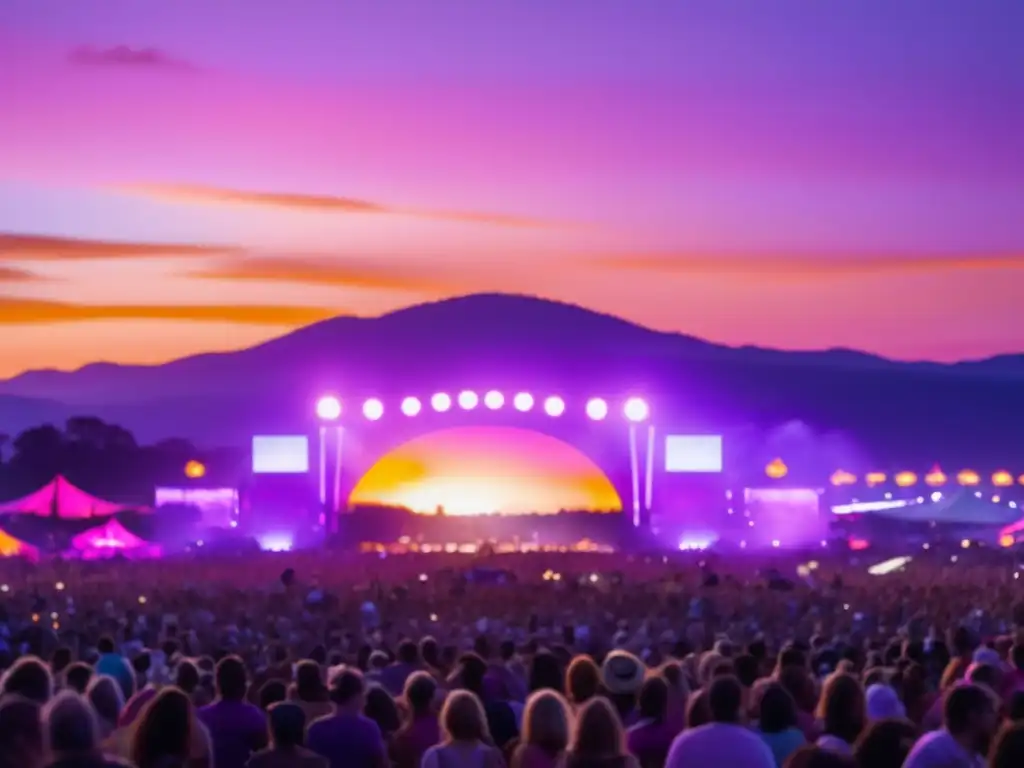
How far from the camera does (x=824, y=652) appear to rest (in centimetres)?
1305

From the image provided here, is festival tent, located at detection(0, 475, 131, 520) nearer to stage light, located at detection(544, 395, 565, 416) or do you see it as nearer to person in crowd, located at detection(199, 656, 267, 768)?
stage light, located at detection(544, 395, 565, 416)

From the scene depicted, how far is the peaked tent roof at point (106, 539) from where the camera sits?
4950cm

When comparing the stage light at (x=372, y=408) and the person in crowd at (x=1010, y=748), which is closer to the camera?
the person in crowd at (x=1010, y=748)

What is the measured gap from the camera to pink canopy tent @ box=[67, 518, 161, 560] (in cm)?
4909

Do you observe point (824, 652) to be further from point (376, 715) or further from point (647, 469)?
point (647, 469)

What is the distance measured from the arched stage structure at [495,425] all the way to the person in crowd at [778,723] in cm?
5009

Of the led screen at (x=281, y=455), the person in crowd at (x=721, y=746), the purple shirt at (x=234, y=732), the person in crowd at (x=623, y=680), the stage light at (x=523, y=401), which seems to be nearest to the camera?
the person in crowd at (x=721, y=746)

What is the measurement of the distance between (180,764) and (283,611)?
15.2 m

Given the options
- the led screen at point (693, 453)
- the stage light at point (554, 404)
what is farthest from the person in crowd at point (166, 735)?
the led screen at point (693, 453)

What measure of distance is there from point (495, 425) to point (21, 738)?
54150 millimetres

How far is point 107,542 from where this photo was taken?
49.4 meters

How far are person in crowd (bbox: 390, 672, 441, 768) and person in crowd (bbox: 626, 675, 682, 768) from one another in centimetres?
95

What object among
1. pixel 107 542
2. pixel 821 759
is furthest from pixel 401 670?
pixel 107 542

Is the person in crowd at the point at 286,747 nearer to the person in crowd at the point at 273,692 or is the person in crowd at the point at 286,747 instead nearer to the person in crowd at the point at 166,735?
the person in crowd at the point at 166,735
